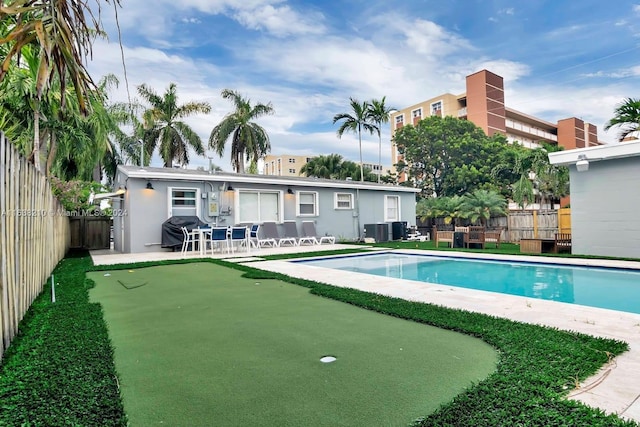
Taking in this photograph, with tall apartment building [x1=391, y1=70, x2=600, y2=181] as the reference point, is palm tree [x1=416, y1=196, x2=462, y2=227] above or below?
below

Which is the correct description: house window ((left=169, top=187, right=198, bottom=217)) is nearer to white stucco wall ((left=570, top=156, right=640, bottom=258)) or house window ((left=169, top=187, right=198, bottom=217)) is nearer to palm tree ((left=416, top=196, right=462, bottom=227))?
white stucco wall ((left=570, top=156, right=640, bottom=258))

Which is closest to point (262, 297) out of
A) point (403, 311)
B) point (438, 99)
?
point (403, 311)

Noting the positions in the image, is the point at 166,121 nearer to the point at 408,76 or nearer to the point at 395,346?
the point at 408,76

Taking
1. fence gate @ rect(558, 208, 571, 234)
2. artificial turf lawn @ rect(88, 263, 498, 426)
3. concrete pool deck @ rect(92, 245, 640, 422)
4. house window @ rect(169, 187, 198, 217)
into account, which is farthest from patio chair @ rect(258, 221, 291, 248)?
fence gate @ rect(558, 208, 571, 234)

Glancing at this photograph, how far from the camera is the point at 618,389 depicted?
2338 millimetres

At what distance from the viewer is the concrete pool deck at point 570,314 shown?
2.26 m

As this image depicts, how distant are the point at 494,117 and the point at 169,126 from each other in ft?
115

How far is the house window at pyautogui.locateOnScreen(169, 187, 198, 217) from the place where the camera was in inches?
527

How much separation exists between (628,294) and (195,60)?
17062 millimetres

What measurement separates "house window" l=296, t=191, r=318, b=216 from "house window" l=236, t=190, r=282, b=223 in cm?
98

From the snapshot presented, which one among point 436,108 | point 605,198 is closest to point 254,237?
point 605,198

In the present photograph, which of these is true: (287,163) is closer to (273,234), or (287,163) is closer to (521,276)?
(273,234)

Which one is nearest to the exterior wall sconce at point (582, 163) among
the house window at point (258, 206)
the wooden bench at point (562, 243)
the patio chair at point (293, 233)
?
the wooden bench at point (562, 243)

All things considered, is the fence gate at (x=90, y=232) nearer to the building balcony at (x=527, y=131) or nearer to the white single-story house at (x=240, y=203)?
the white single-story house at (x=240, y=203)
